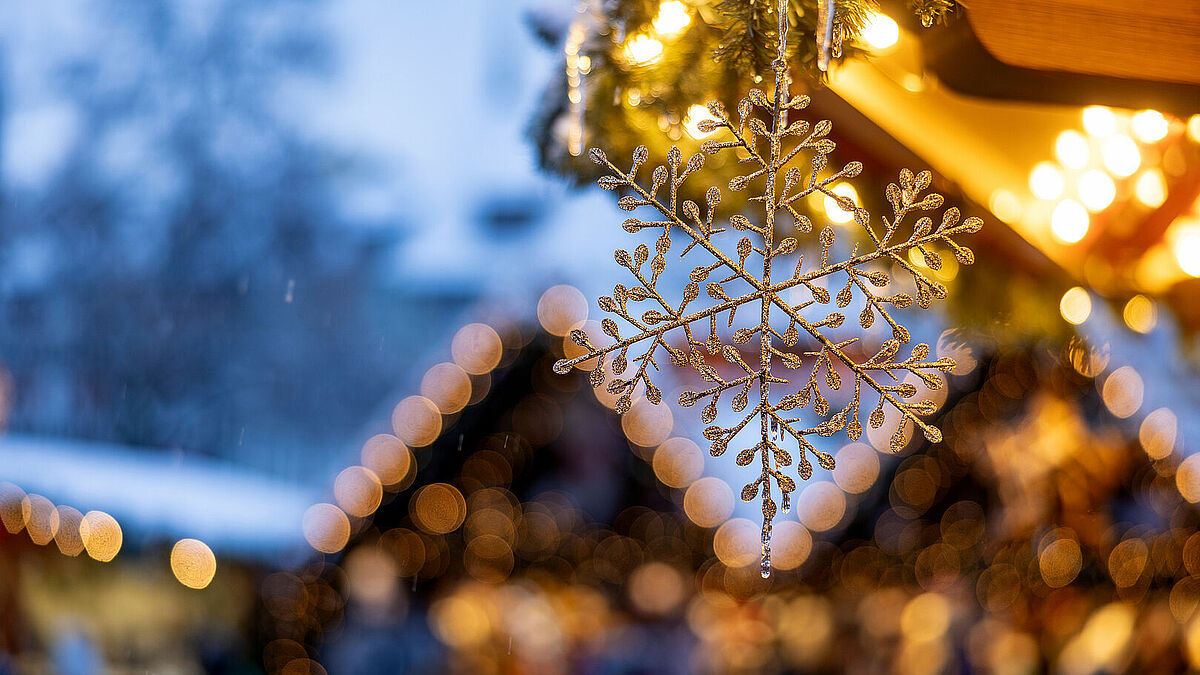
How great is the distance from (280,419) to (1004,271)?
8.72ft

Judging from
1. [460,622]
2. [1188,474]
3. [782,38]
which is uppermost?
[782,38]

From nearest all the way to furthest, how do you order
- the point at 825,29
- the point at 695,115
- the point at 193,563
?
the point at 825,29 → the point at 695,115 → the point at 193,563

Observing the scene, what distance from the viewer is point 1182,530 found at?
174 cm

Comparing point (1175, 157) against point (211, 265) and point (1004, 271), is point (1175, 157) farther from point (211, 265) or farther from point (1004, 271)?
point (211, 265)

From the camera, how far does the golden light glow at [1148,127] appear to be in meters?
0.93

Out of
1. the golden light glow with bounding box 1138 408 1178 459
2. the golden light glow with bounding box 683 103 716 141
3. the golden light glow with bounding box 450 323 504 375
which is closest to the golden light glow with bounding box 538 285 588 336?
the golden light glow with bounding box 450 323 504 375

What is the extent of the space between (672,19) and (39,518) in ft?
7.65

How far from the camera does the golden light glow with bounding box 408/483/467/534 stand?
168 cm

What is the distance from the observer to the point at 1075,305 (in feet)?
3.31

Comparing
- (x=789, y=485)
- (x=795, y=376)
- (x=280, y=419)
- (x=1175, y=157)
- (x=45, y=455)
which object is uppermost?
(x=1175, y=157)

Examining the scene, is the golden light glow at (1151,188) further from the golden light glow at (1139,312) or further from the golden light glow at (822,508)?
the golden light glow at (822,508)

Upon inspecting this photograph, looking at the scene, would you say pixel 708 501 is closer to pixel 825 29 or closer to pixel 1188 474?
pixel 1188 474

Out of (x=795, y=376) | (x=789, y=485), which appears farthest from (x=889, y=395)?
(x=795, y=376)

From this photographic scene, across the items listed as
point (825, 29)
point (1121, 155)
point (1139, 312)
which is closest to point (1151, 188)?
point (1121, 155)
